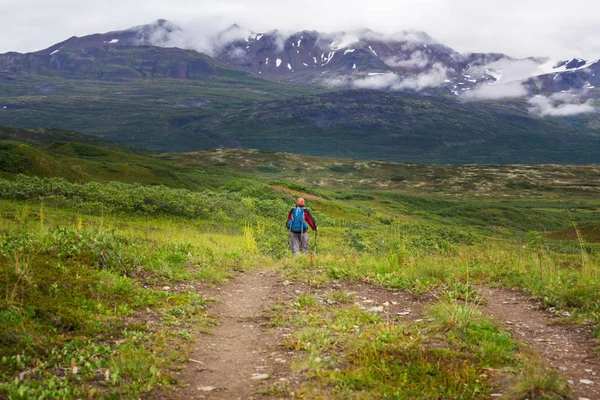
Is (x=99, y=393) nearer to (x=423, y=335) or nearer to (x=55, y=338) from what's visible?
(x=55, y=338)

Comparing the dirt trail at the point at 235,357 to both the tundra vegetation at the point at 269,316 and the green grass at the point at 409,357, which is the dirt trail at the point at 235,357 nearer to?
the tundra vegetation at the point at 269,316

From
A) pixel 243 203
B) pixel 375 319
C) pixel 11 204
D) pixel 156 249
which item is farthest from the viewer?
pixel 243 203

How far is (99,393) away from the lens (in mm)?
5379

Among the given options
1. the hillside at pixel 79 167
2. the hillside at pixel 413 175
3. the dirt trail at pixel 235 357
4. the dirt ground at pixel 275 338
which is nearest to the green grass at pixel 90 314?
the dirt trail at pixel 235 357

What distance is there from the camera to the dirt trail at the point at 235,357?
5906mm

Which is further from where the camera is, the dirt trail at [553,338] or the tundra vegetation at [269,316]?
the dirt trail at [553,338]

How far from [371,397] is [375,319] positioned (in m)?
3.45

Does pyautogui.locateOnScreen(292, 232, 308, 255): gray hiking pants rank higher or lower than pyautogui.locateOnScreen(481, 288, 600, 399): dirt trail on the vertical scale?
lower

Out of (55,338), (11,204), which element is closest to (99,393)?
(55,338)

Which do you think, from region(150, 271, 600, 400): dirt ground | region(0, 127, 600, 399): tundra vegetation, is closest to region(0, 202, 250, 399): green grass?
region(0, 127, 600, 399): tundra vegetation

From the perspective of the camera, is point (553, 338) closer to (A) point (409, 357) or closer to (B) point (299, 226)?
(A) point (409, 357)

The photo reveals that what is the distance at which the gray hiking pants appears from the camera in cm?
1809

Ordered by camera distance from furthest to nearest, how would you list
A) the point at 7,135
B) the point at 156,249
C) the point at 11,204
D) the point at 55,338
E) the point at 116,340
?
the point at 7,135, the point at 11,204, the point at 156,249, the point at 116,340, the point at 55,338

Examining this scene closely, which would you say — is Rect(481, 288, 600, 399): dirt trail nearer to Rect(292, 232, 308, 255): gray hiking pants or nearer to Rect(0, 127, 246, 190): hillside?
Rect(292, 232, 308, 255): gray hiking pants
